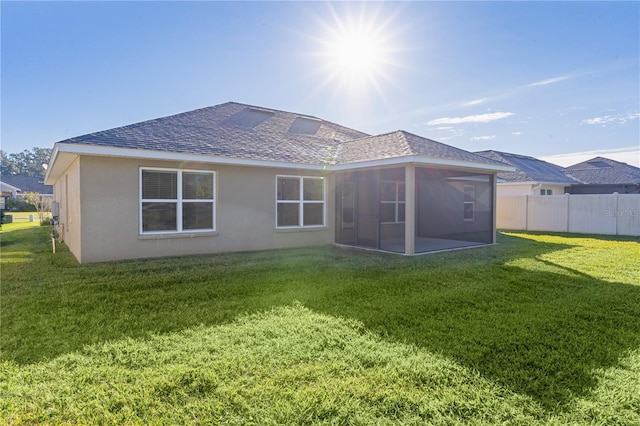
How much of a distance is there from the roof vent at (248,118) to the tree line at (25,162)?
2942 inches

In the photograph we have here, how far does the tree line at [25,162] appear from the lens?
71875mm

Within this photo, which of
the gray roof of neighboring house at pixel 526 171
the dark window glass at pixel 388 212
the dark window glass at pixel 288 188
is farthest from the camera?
the gray roof of neighboring house at pixel 526 171

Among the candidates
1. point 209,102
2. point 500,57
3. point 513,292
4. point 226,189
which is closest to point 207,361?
point 513,292

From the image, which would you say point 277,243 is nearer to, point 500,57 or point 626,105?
point 500,57

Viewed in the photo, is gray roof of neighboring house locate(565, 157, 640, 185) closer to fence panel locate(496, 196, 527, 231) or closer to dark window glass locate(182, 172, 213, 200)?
fence panel locate(496, 196, 527, 231)

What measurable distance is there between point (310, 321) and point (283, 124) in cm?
1163

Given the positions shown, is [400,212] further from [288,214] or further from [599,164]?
[599,164]

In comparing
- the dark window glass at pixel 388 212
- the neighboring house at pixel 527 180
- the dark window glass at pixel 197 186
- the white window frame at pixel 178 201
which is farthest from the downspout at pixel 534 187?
the dark window glass at pixel 197 186

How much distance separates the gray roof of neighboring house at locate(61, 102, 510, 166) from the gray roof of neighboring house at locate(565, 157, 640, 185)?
19.3m

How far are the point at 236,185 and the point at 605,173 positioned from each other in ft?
96.9

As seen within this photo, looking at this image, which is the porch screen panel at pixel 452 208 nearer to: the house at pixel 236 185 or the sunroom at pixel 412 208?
the sunroom at pixel 412 208

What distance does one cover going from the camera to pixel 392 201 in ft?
48.0

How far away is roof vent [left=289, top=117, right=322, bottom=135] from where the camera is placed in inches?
600

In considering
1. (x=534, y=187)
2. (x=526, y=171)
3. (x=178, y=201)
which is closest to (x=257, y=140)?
(x=178, y=201)
